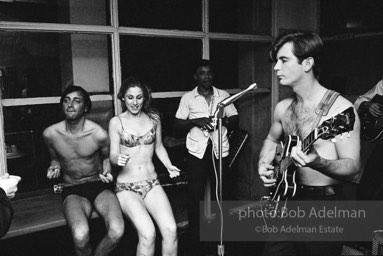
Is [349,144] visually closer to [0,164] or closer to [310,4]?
[0,164]

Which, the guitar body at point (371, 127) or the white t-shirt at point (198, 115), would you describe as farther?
the white t-shirt at point (198, 115)

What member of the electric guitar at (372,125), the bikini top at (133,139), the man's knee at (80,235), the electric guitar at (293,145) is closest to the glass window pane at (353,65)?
the electric guitar at (372,125)

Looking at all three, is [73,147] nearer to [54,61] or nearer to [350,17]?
[54,61]

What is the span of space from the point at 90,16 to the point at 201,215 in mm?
2348

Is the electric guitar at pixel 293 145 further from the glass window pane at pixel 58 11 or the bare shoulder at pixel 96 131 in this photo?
the glass window pane at pixel 58 11

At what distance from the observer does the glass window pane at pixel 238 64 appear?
4.72m

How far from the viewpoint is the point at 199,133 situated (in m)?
3.78

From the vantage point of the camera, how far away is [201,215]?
3.87 m

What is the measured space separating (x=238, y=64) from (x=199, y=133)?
5.19 feet

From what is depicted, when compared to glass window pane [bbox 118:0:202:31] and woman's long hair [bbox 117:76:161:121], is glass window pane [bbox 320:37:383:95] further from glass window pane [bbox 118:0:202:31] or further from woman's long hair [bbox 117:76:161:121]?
woman's long hair [bbox 117:76:161:121]

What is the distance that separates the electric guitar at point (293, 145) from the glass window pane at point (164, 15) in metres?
2.33

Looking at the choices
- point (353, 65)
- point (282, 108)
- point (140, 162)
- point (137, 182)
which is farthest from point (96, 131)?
point (353, 65)

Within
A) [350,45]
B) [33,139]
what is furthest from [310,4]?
[33,139]

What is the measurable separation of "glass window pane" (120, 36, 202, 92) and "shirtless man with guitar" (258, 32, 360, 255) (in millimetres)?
2115
